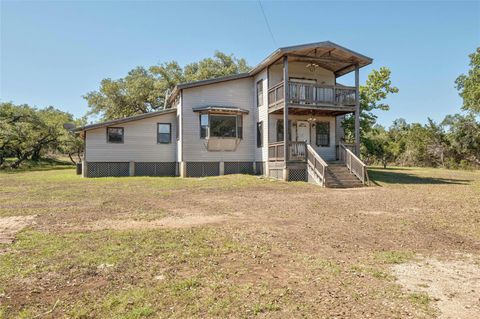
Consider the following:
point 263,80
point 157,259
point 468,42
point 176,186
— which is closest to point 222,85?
point 263,80

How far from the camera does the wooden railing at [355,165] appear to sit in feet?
50.2

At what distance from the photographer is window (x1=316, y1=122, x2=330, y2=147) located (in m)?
20.2

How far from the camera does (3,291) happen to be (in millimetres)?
3445

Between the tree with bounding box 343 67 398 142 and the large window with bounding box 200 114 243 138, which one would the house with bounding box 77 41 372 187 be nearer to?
the large window with bounding box 200 114 243 138

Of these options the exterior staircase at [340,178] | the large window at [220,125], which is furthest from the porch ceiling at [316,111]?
the exterior staircase at [340,178]

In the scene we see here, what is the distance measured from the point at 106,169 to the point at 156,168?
320 centimetres

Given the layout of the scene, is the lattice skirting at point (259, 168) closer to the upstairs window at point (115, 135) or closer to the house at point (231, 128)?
the house at point (231, 128)

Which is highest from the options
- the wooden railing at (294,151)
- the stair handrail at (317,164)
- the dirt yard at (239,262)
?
the wooden railing at (294,151)

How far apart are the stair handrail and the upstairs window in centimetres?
1235

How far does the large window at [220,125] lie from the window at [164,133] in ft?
9.35

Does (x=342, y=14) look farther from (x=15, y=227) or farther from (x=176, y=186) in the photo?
(x=15, y=227)

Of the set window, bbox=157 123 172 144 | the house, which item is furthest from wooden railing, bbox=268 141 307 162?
window, bbox=157 123 172 144

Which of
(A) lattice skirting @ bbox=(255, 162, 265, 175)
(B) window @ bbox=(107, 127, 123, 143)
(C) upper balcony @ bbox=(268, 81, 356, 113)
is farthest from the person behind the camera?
(B) window @ bbox=(107, 127, 123, 143)

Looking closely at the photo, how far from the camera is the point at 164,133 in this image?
848 inches
